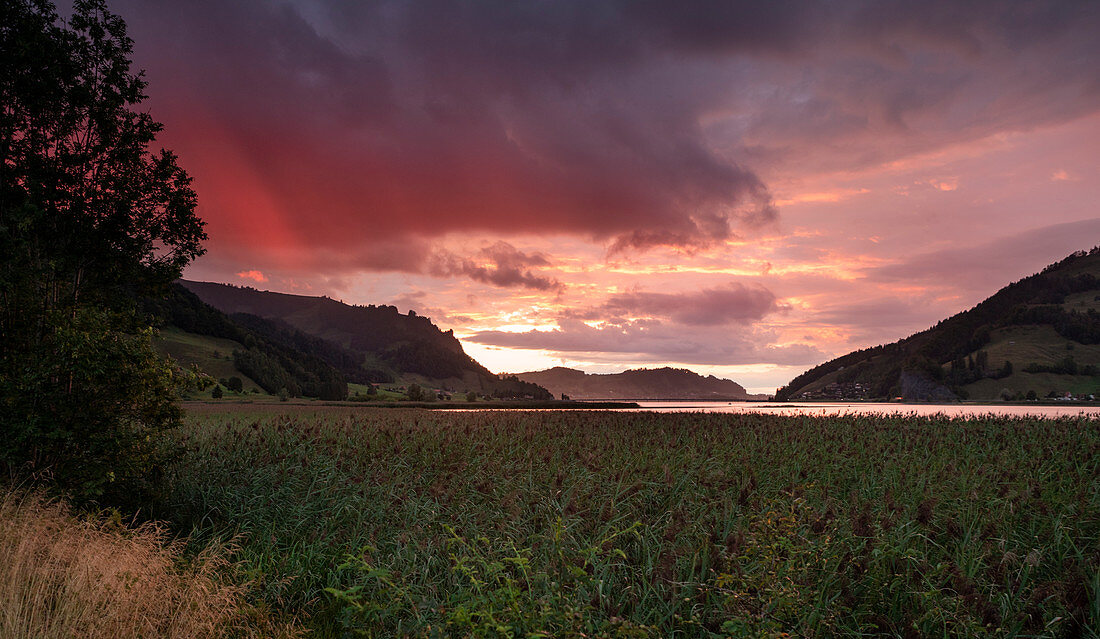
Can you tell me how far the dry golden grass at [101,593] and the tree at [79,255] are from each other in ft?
7.23

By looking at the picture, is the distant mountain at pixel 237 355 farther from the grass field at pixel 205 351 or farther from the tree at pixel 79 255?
the tree at pixel 79 255

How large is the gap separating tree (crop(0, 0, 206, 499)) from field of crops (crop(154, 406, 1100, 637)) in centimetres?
254

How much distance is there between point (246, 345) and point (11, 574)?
188m

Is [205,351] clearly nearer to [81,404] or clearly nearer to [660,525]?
[81,404]

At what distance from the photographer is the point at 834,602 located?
616cm

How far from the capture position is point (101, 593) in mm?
7258

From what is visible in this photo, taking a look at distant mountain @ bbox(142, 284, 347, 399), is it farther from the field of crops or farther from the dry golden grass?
the dry golden grass

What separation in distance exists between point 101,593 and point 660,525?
8477mm

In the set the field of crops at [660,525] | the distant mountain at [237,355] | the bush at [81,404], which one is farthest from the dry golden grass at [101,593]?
the distant mountain at [237,355]

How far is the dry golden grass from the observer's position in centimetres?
668

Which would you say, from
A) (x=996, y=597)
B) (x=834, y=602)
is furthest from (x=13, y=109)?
(x=996, y=597)

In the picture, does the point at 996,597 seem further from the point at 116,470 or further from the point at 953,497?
the point at 116,470

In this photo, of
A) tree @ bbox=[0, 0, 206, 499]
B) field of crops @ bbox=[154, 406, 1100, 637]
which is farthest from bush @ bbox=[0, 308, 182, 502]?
field of crops @ bbox=[154, 406, 1100, 637]

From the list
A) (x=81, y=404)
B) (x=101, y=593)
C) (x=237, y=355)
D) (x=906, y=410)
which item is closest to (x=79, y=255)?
(x=81, y=404)
